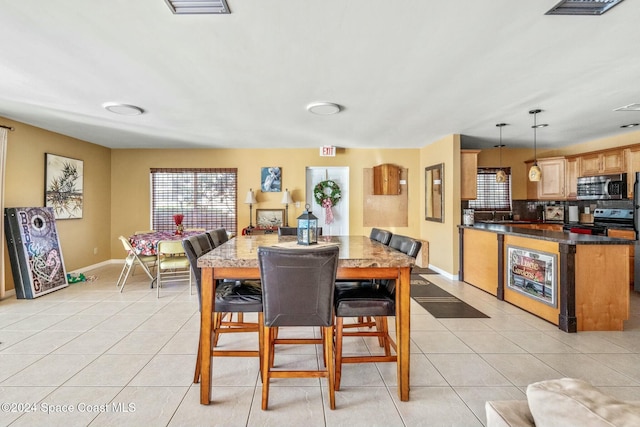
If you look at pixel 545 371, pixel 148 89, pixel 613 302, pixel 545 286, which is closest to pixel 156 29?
pixel 148 89

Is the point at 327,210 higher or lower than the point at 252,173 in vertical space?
lower

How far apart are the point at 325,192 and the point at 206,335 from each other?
4485 mm

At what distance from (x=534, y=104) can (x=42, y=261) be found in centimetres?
650

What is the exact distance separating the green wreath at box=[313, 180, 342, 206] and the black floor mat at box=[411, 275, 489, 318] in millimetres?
2293

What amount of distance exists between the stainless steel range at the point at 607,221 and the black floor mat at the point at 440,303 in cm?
262

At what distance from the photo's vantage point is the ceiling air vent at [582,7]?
172 centimetres

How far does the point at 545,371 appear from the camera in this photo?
2221 mm

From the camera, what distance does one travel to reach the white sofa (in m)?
0.63

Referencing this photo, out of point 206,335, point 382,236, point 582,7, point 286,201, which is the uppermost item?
point 582,7

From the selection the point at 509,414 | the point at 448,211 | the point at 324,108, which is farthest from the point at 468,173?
the point at 509,414

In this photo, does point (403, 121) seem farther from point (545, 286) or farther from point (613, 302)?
point (613, 302)

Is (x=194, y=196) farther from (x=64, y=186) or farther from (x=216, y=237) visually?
(x=216, y=237)

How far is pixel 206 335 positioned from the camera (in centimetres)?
187

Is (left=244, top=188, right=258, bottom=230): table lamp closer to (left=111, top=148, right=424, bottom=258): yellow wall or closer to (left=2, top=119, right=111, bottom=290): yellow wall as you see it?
(left=111, top=148, right=424, bottom=258): yellow wall
